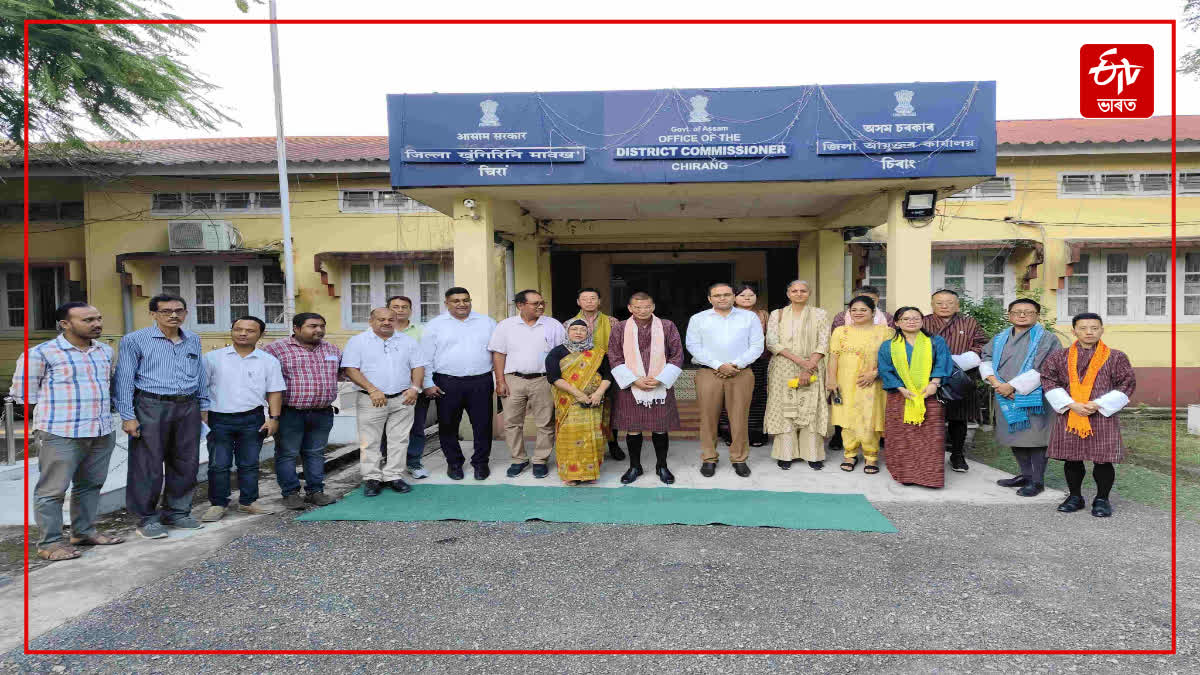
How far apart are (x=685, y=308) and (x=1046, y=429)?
22.9 ft

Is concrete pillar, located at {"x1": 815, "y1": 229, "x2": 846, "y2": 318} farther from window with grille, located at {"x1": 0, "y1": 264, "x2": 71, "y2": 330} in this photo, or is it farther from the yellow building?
window with grille, located at {"x1": 0, "y1": 264, "x2": 71, "y2": 330}

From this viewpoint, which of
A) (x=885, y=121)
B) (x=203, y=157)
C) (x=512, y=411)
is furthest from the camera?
(x=203, y=157)

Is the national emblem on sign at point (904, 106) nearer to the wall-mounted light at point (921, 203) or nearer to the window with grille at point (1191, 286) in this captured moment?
the wall-mounted light at point (921, 203)

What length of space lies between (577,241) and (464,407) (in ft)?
15.1

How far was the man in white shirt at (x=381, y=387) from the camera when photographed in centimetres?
490

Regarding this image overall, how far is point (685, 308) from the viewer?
11.5 metres

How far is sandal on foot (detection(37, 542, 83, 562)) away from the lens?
374 centimetres

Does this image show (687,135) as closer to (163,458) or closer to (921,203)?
(921,203)

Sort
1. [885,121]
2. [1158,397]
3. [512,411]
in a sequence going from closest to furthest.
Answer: [512,411] → [885,121] → [1158,397]

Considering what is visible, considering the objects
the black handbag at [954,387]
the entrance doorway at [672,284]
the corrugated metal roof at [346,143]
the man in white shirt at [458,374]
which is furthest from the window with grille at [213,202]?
the black handbag at [954,387]

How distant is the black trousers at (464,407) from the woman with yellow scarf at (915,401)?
3.00 metres

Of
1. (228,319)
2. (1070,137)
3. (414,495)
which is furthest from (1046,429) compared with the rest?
(228,319)

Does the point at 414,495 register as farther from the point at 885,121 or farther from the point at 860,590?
the point at 885,121

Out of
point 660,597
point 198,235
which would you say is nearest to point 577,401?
point 660,597
